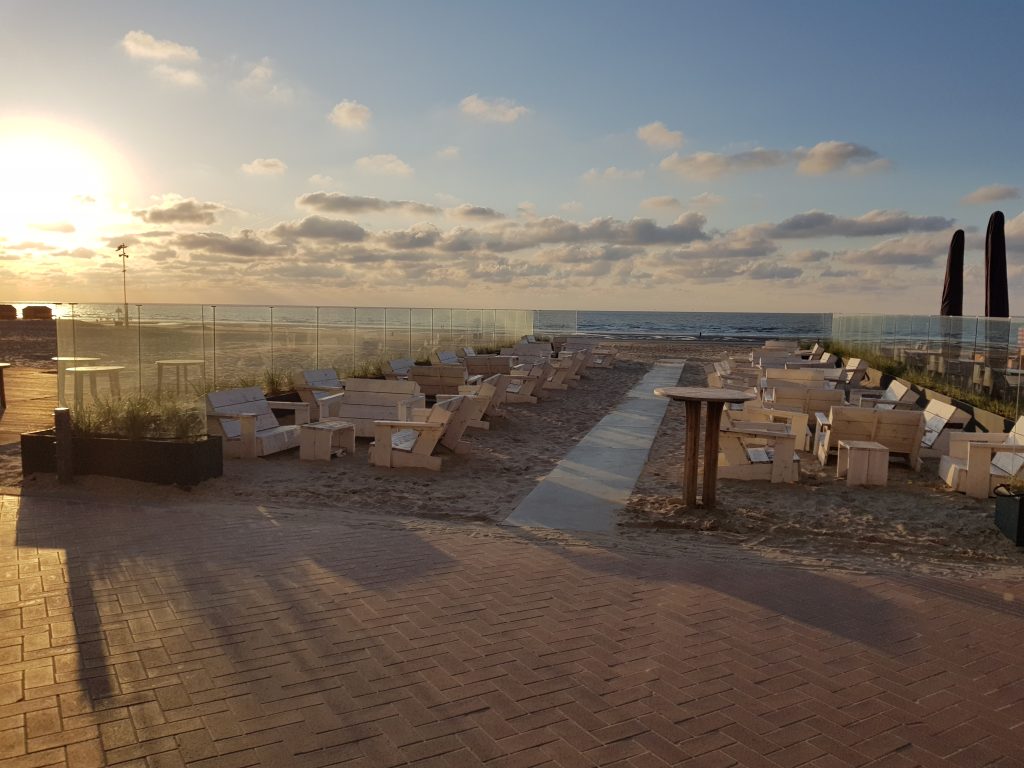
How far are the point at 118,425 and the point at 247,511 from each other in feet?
8.19

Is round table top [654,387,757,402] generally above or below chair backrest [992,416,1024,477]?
above

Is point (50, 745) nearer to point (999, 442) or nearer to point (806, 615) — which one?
point (806, 615)

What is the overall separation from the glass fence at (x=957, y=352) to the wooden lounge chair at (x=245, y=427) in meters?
10.6

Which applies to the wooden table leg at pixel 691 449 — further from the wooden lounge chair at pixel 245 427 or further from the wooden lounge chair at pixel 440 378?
the wooden lounge chair at pixel 440 378

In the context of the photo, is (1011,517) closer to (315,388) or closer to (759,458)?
(759,458)

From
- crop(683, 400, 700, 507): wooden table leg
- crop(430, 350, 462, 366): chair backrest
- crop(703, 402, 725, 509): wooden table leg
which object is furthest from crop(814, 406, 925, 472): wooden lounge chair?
crop(430, 350, 462, 366): chair backrest

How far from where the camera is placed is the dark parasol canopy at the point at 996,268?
61.4 ft

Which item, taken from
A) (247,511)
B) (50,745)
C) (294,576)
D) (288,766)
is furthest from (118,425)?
(288,766)

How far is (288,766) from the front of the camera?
3.02 meters

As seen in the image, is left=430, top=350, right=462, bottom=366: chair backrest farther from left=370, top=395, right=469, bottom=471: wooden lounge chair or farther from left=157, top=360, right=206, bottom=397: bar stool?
left=370, top=395, right=469, bottom=471: wooden lounge chair

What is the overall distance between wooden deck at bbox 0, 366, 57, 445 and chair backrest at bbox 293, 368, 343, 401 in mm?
3868

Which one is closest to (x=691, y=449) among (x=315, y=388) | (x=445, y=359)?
(x=315, y=388)

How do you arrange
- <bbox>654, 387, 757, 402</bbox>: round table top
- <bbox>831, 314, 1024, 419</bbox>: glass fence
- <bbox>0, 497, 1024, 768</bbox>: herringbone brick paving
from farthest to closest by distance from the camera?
<bbox>831, 314, 1024, 419</bbox>: glass fence
<bbox>654, 387, 757, 402</bbox>: round table top
<bbox>0, 497, 1024, 768</bbox>: herringbone brick paving

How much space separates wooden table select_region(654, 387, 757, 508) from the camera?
6.88m
